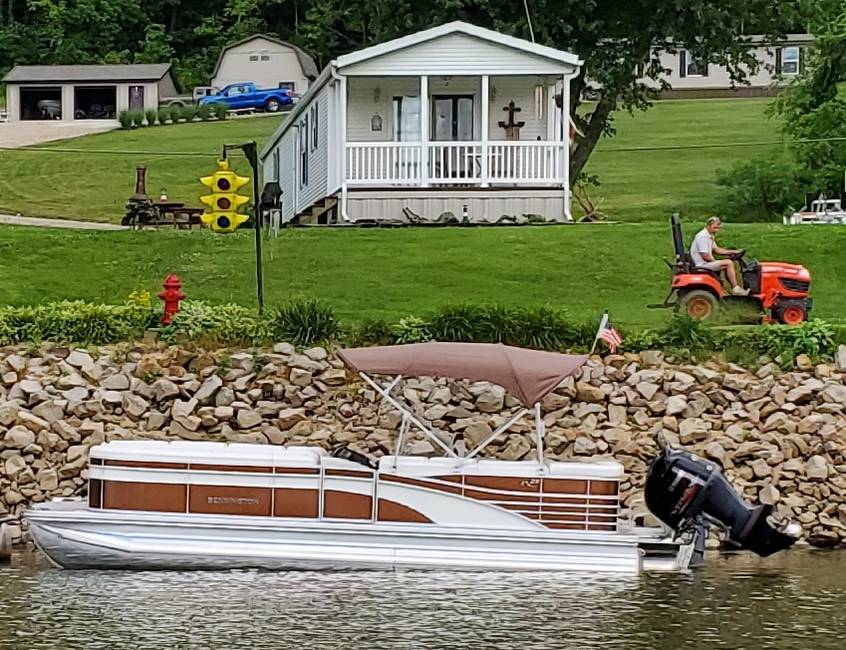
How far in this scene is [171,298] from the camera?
859 inches

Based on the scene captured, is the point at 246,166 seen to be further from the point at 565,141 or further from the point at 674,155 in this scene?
the point at 565,141

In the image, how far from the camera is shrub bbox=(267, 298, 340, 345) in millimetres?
21538

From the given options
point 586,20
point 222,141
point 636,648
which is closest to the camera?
point 636,648

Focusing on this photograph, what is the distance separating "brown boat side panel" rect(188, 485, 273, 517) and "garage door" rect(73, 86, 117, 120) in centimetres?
5744

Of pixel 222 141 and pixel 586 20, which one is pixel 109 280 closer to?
pixel 586 20

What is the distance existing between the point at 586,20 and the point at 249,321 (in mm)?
22480

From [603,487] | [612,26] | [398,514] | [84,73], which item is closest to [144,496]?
[398,514]

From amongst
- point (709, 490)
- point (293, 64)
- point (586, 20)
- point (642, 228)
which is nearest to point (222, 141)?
point (293, 64)

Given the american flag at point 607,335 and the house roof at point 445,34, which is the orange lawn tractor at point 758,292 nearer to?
the american flag at point 607,335

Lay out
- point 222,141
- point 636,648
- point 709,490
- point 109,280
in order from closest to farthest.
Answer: point 636,648 → point 709,490 → point 109,280 → point 222,141

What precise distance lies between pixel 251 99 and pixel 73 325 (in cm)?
5266

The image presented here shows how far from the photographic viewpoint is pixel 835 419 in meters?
20.6

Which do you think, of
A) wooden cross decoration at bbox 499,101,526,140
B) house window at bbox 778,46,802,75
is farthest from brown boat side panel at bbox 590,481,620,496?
house window at bbox 778,46,802,75

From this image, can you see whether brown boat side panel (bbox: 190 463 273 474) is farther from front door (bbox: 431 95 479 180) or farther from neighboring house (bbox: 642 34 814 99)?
neighboring house (bbox: 642 34 814 99)
